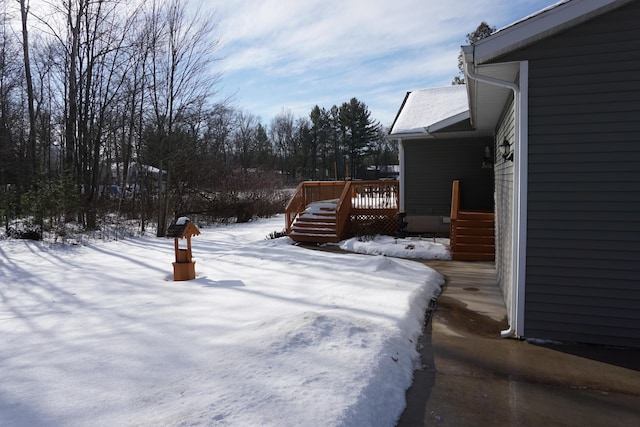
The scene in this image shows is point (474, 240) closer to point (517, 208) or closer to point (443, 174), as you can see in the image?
point (443, 174)

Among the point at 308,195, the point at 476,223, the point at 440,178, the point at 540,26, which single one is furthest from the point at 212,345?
the point at 308,195

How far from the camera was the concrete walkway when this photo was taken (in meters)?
2.67

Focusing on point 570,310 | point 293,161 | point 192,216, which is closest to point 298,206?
point 192,216

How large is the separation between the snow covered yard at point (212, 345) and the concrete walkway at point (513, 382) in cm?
23

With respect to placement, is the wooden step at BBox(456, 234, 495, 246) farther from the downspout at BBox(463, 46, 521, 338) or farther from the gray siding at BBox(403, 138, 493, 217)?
the downspout at BBox(463, 46, 521, 338)

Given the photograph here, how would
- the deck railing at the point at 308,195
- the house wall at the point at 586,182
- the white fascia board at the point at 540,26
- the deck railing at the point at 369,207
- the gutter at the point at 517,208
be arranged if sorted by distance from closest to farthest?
the white fascia board at the point at 540,26 → the house wall at the point at 586,182 → the gutter at the point at 517,208 → the deck railing at the point at 369,207 → the deck railing at the point at 308,195

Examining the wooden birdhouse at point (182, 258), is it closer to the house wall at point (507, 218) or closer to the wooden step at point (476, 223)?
the house wall at point (507, 218)

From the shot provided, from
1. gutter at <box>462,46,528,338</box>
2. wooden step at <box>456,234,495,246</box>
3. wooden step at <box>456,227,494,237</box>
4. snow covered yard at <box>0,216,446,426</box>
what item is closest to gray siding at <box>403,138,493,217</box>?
wooden step at <box>456,227,494,237</box>

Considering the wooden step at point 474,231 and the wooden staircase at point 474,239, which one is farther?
the wooden step at point 474,231

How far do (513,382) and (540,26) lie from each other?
3.17 meters

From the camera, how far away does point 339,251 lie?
961 centimetres

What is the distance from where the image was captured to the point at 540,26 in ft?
12.2

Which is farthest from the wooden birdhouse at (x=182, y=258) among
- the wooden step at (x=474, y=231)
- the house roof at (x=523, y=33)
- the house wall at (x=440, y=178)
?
the house wall at (x=440, y=178)

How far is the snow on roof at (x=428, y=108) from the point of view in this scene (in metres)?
10.6
